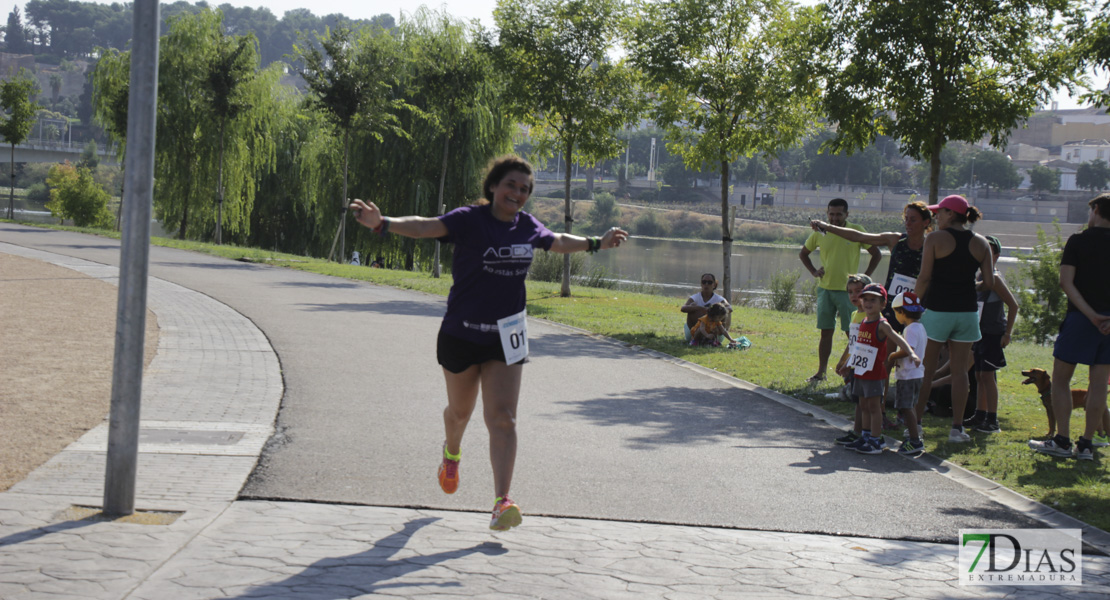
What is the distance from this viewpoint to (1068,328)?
23.5 feet

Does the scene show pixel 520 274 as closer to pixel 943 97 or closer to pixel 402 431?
pixel 402 431

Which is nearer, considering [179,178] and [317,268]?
[317,268]

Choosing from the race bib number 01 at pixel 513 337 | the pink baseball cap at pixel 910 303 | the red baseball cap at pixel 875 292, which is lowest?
the race bib number 01 at pixel 513 337

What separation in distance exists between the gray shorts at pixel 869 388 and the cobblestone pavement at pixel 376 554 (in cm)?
144

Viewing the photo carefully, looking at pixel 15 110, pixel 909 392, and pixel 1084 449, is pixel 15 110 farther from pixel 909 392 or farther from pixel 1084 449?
pixel 1084 449

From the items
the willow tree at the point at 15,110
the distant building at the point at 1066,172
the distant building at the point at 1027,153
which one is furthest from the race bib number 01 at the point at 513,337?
the distant building at the point at 1027,153

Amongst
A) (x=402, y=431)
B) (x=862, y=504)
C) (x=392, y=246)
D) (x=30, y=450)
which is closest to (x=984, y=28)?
(x=862, y=504)

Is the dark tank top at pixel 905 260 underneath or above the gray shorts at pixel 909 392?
above

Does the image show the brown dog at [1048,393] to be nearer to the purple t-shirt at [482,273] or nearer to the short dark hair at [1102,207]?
the short dark hair at [1102,207]

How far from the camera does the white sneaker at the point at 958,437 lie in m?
7.61

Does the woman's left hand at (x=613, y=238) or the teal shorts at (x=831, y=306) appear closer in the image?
the woman's left hand at (x=613, y=238)

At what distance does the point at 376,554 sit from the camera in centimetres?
450

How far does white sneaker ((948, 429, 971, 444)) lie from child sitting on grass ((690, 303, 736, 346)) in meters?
5.63

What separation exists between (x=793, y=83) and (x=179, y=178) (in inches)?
1063
